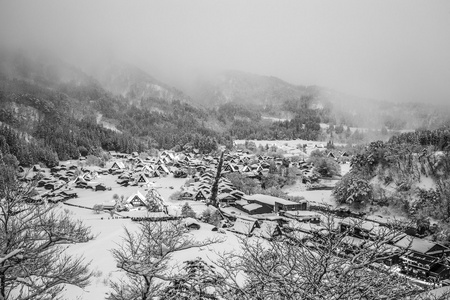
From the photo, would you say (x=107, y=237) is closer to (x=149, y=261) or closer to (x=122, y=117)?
(x=149, y=261)

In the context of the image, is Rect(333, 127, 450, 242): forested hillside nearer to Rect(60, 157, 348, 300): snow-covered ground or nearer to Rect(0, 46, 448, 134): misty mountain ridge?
Rect(60, 157, 348, 300): snow-covered ground

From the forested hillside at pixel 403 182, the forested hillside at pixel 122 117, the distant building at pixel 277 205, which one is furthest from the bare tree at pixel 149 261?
the forested hillside at pixel 122 117

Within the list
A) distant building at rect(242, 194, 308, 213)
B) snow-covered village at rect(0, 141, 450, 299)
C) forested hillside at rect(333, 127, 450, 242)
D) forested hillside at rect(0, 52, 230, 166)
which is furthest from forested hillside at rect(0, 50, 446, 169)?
forested hillside at rect(333, 127, 450, 242)

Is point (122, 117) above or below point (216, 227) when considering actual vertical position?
below

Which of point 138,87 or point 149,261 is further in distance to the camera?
point 138,87

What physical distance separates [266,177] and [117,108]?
359ft

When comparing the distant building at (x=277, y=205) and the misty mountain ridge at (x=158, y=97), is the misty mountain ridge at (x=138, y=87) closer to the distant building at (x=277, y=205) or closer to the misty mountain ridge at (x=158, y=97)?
the misty mountain ridge at (x=158, y=97)

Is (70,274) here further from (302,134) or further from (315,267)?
(302,134)

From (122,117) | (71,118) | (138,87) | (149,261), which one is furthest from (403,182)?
→ (138,87)

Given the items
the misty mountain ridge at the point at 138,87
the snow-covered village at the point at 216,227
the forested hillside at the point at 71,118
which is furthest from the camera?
the misty mountain ridge at the point at 138,87

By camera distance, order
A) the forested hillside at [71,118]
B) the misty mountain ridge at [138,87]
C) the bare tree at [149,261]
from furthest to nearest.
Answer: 1. the misty mountain ridge at [138,87]
2. the forested hillside at [71,118]
3. the bare tree at [149,261]

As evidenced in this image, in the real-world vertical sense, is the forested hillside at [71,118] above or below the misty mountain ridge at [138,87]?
below

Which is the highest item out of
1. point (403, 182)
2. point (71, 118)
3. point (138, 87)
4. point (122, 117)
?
point (138, 87)

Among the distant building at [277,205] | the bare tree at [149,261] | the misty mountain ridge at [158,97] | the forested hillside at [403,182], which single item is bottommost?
the distant building at [277,205]
